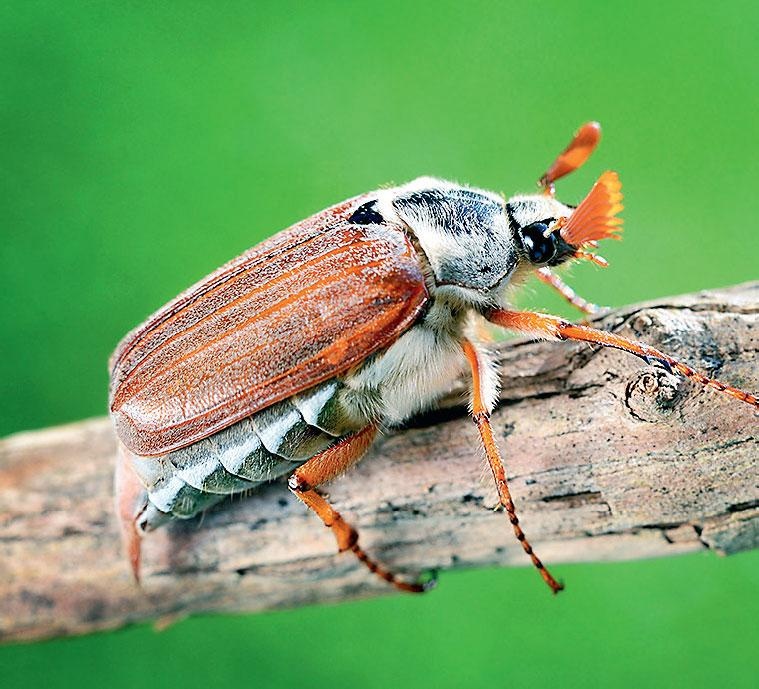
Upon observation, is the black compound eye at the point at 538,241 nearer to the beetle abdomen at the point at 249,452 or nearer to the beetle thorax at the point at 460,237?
the beetle thorax at the point at 460,237

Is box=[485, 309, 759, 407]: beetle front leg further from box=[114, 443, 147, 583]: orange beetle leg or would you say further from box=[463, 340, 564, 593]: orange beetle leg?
box=[114, 443, 147, 583]: orange beetle leg

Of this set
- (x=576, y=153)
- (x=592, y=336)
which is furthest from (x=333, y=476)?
(x=576, y=153)

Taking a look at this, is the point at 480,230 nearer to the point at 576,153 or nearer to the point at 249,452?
the point at 576,153

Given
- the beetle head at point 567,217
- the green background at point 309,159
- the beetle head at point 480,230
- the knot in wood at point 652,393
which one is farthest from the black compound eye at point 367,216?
the green background at point 309,159

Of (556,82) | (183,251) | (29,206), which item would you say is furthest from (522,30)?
(29,206)

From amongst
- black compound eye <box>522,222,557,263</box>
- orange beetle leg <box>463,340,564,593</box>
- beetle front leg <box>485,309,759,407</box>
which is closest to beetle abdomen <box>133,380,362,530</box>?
orange beetle leg <box>463,340,564,593</box>
